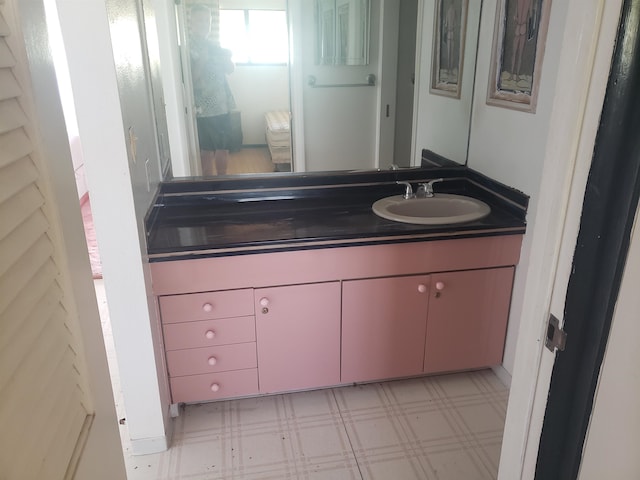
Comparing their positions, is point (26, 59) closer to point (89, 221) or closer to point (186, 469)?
point (186, 469)

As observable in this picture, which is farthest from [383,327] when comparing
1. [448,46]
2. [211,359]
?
[448,46]

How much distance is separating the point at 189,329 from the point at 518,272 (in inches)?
52.7

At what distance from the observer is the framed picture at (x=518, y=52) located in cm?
184

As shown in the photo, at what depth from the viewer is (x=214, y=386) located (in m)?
2.02

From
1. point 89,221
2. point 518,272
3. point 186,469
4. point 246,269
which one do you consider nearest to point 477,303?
point 518,272

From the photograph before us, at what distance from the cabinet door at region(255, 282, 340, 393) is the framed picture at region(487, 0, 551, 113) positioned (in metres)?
1.02

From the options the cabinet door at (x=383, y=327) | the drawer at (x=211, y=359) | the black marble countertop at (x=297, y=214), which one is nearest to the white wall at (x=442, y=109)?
the black marble countertop at (x=297, y=214)

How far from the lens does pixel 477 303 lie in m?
2.12

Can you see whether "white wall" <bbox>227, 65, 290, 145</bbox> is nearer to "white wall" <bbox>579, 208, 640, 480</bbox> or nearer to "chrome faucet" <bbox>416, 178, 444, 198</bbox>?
"chrome faucet" <bbox>416, 178, 444, 198</bbox>

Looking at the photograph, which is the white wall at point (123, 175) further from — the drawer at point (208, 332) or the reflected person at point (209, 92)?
the reflected person at point (209, 92)

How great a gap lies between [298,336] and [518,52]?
4.60ft

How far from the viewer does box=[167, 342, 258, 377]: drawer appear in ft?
6.40

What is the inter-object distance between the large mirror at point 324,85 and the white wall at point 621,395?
5.52 ft

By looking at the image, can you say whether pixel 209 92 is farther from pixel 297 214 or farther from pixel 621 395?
pixel 621 395
